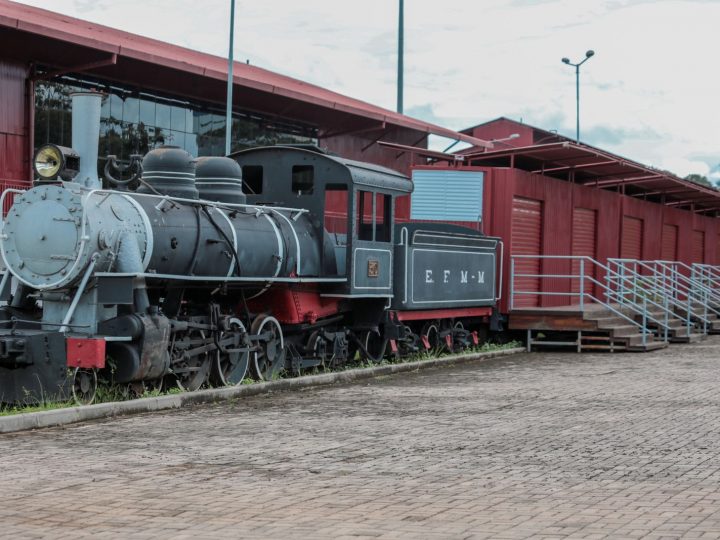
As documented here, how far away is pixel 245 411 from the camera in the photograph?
10.9 m

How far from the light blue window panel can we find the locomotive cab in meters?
5.30

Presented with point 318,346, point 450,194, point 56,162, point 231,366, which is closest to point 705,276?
point 450,194

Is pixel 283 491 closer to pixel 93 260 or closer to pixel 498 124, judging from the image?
pixel 93 260

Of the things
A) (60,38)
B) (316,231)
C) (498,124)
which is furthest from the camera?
(498,124)

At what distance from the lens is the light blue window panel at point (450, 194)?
21250 millimetres

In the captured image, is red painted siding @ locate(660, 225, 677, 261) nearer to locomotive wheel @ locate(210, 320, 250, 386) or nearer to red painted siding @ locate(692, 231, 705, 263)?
red painted siding @ locate(692, 231, 705, 263)

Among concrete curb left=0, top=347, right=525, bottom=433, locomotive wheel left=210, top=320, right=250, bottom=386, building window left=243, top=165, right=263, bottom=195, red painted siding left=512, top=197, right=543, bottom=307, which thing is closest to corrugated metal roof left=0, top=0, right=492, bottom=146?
building window left=243, top=165, right=263, bottom=195

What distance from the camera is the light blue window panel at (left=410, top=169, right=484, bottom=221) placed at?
21.2m

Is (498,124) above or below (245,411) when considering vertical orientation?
above


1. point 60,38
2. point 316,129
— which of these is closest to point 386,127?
point 316,129

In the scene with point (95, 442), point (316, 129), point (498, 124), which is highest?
point (498, 124)

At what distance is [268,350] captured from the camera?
45.2ft

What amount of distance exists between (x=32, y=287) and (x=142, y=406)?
1.90 m

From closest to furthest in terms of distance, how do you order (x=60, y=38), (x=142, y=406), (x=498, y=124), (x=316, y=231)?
1. (x=142, y=406)
2. (x=316, y=231)
3. (x=60, y=38)
4. (x=498, y=124)
